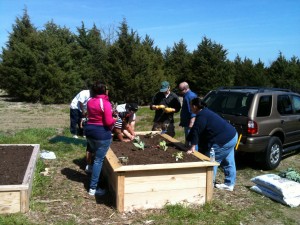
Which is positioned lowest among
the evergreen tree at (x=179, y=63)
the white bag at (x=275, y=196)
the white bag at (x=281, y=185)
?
the white bag at (x=275, y=196)

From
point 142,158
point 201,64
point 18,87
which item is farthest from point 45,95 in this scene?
point 142,158

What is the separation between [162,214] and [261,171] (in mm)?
3506

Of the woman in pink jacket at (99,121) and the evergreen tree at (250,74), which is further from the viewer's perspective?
the evergreen tree at (250,74)

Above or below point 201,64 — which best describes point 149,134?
below

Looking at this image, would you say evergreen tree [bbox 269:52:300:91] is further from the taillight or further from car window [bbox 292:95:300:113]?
the taillight

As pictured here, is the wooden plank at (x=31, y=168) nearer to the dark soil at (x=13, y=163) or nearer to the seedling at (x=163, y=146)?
the dark soil at (x=13, y=163)

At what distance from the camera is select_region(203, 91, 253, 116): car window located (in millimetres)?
7189

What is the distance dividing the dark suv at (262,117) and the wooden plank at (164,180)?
2.35m

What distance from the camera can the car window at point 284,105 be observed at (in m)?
7.74

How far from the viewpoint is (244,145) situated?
6977 millimetres

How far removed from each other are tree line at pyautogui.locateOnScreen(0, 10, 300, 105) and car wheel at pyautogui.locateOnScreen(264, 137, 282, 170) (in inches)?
575

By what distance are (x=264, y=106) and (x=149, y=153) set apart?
299cm

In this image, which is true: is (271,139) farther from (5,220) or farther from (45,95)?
(45,95)

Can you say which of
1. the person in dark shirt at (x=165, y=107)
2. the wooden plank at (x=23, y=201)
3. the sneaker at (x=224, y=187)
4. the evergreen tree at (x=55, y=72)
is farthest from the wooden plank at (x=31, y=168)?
the evergreen tree at (x=55, y=72)
